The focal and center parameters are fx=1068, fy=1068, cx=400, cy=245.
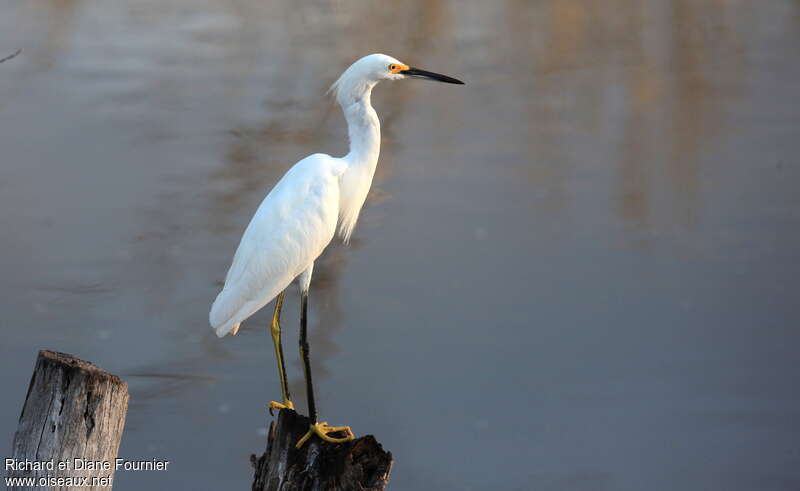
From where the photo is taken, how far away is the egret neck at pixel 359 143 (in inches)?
117

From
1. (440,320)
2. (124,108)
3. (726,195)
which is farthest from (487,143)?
(124,108)

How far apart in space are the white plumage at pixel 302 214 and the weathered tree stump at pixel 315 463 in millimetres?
375

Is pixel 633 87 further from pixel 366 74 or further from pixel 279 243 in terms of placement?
pixel 279 243

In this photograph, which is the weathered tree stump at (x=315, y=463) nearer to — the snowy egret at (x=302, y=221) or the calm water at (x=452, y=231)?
the snowy egret at (x=302, y=221)

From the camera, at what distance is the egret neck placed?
2.96 m

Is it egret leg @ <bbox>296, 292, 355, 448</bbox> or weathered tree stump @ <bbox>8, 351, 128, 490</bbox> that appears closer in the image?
weathered tree stump @ <bbox>8, 351, 128, 490</bbox>

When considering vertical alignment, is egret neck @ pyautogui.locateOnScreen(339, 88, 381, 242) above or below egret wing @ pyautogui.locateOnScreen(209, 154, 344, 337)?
above

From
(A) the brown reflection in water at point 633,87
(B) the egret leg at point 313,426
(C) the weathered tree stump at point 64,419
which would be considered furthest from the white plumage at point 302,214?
(A) the brown reflection in water at point 633,87

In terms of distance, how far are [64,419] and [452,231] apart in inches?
111

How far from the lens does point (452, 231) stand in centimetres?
471

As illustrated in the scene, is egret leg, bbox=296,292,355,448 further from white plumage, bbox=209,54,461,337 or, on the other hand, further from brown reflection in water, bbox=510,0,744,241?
brown reflection in water, bbox=510,0,744,241

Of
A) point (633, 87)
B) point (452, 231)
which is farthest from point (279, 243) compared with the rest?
point (633, 87)

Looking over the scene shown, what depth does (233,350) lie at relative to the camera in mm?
4141

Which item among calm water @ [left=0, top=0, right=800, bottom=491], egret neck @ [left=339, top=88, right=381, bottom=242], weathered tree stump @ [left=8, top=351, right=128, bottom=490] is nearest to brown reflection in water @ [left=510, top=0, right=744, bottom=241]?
calm water @ [left=0, top=0, right=800, bottom=491]
